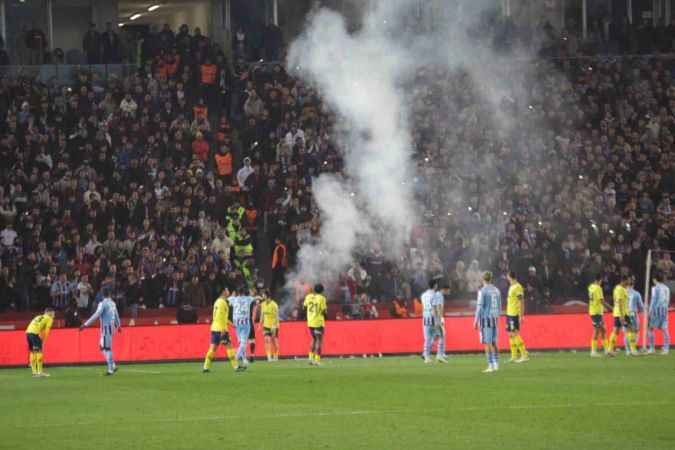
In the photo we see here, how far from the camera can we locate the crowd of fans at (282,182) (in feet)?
129

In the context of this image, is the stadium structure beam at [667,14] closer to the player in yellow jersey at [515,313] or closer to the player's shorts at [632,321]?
the player's shorts at [632,321]

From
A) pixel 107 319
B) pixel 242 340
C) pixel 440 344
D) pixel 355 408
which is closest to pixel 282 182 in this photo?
pixel 242 340

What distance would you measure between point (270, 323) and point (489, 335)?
26.0 ft

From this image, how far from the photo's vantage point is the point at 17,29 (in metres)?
48.4

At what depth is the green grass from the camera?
55.6 feet

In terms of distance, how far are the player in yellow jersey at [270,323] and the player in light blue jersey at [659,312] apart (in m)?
9.50

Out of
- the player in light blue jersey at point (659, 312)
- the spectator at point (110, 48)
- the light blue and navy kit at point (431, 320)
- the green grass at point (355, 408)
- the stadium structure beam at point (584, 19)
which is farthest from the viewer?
the stadium structure beam at point (584, 19)

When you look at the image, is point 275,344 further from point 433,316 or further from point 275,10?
point 275,10

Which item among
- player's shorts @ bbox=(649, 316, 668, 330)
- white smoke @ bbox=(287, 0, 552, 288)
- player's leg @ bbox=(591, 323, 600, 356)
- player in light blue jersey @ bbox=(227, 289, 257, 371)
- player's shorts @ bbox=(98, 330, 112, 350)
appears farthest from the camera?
white smoke @ bbox=(287, 0, 552, 288)

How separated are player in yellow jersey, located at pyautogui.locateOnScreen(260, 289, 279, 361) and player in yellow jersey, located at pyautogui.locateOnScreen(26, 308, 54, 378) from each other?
18.5 ft

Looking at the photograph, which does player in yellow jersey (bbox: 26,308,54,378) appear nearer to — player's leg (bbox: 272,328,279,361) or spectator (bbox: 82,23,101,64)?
player's leg (bbox: 272,328,279,361)

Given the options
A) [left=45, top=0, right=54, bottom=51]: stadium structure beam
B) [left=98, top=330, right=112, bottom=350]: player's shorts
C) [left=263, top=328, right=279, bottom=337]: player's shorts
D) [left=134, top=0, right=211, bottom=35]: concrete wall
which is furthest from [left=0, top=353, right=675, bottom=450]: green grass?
[left=134, top=0, right=211, bottom=35]: concrete wall

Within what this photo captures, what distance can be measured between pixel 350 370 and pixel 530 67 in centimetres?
1843

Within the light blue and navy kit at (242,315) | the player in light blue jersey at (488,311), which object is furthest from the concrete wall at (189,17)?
the player in light blue jersey at (488,311)
